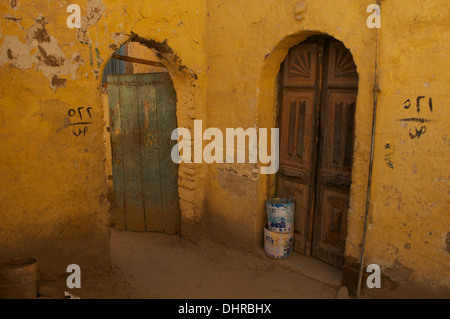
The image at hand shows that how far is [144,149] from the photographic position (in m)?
4.70

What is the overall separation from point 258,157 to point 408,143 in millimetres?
1645

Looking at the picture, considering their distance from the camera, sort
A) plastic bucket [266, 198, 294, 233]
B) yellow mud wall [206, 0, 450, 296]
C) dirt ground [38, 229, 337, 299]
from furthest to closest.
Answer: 1. plastic bucket [266, 198, 294, 233]
2. dirt ground [38, 229, 337, 299]
3. yellow mud wall [206, 0, 450, 296]

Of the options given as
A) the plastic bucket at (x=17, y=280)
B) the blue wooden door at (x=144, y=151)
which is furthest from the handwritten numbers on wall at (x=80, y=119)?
the blue wooden door at (x=144, y=151)

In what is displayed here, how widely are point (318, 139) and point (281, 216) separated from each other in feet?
3.12

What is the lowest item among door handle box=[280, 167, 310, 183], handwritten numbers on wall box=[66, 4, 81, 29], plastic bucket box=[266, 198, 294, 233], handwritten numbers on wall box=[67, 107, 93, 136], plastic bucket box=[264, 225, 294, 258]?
plastic bucket box=[264, 225, 294, 258]

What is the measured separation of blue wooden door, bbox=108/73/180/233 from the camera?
454cm

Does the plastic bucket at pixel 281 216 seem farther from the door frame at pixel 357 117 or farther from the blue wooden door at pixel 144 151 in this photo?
the blue wooden door at pixel 144 151

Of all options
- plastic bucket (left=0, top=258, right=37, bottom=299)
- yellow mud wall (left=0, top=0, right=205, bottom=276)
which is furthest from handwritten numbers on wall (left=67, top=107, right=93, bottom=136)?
plastic bucket (left=0, top=258, right=37, bottom=299)

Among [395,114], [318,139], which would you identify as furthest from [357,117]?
[318,139]

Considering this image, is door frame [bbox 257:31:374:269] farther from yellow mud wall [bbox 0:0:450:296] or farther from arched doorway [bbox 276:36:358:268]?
arched doorway [bbox 276:36:358:268]

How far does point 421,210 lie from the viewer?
2.71m

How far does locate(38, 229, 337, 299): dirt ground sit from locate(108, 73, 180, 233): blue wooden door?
1.60 ft

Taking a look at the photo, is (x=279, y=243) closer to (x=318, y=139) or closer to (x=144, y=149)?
(x=318, y=139)

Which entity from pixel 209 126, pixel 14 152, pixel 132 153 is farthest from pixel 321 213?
pixel 14 152
